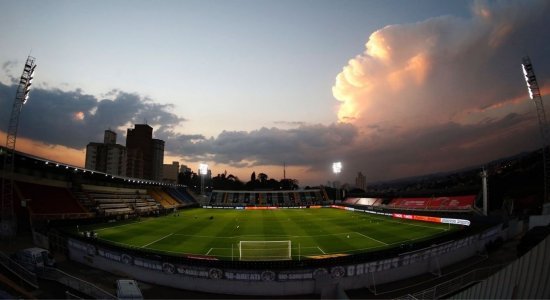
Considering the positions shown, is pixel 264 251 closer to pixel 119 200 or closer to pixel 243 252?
pixel 243 252

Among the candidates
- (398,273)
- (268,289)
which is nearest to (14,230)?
(268,289)

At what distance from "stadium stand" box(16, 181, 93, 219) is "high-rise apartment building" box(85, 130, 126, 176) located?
120070 mm

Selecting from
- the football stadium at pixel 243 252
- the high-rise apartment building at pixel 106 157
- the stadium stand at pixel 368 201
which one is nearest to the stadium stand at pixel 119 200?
the football stadium at pixel 243 252

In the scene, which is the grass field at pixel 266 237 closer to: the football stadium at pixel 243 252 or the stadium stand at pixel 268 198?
the football stadium at pixel 243 252

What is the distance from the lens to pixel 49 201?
40.3 meters

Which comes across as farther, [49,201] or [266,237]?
[49,201]

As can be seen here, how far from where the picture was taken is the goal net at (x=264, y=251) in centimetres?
2499

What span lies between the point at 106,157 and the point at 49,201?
130 metres

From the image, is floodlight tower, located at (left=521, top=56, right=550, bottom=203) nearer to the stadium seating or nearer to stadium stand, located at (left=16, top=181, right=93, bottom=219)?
the stadium seating

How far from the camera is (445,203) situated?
51.1 m

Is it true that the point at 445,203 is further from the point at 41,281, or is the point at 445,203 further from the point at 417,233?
the point at 41,281

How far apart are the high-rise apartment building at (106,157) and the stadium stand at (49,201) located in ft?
394

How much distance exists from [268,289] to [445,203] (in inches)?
1746

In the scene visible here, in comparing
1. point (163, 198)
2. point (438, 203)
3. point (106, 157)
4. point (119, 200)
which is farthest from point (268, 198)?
point (106, 157)
